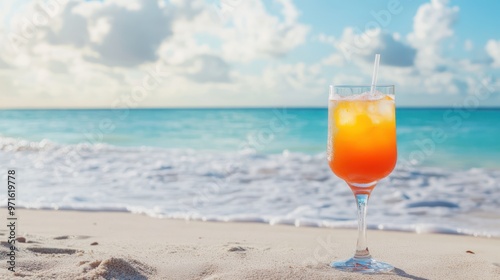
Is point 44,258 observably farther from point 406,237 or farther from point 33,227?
point 406,237

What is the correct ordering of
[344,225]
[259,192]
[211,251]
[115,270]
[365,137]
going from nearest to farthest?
[115,270]
[365,137]
[211,251]
[344,225]
[259,192]

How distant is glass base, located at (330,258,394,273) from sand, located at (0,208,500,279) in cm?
6

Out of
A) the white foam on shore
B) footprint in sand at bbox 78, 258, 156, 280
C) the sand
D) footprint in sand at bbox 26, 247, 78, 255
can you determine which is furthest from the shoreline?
footprint in sand at bbox 78, 258, 156, 280

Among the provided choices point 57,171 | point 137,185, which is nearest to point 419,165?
point 137,185

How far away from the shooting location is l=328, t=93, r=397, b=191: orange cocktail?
117 inches

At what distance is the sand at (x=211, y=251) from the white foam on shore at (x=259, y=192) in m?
0.46

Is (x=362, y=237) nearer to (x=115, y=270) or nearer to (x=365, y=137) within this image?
(x=365, y=137)

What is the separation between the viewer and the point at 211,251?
331 cm

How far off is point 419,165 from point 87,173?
5.16m

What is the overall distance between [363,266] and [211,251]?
0.86 m

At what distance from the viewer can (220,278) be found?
2.64 metres

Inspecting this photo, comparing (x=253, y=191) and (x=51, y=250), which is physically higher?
(x=253, y=191)

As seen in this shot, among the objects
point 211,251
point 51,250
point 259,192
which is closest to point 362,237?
point 211,251

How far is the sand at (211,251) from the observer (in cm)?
272
